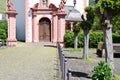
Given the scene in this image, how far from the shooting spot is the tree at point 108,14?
482 inches

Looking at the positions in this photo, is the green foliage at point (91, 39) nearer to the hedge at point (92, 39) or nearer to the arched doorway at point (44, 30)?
the hedge at point (92, 39)

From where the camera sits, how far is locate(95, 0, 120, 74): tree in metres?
12.2

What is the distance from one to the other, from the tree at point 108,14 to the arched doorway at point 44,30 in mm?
29669

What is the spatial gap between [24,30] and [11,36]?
704cm

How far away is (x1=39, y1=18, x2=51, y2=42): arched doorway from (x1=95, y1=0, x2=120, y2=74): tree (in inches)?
1168

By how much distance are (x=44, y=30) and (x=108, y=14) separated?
3018cm

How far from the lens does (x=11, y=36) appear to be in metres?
36.4

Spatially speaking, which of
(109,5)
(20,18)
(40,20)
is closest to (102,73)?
(109,5)

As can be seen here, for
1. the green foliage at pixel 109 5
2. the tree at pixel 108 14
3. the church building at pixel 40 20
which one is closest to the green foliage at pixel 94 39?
the church building at pixel 40 20

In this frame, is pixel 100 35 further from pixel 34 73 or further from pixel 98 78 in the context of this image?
pixel 98 78

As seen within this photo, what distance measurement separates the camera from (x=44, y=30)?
140 ft

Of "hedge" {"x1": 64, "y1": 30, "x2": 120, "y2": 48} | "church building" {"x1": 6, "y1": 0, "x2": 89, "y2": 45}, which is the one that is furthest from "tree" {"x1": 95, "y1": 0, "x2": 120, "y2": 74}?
"church building" {"x1": 6, "y1": 0, "x2": 89, "y2": 45}

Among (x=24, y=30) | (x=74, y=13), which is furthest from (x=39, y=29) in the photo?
(x=74, y=13)

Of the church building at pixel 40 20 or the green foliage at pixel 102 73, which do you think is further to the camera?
the church building at pixel 40 20
